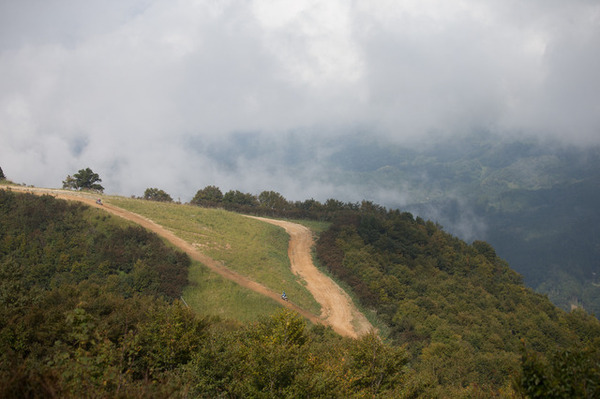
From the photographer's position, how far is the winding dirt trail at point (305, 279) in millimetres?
35500

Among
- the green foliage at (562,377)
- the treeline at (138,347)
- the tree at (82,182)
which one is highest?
the tree at (82,182)

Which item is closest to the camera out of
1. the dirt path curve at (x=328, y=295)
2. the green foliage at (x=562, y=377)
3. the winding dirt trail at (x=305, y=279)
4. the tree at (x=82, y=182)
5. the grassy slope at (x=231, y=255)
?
the green foliage at (x=562, y=377)

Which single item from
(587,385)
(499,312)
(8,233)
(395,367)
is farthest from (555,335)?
(8,233)

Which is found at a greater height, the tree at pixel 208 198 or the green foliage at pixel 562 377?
the tree at pixel 208 198

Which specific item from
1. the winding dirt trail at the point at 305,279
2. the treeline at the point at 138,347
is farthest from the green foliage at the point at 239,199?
the treeline at the point at 138,347

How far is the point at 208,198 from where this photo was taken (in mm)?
71188

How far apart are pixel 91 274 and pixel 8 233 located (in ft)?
30.2

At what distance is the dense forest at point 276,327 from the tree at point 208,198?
940 inches

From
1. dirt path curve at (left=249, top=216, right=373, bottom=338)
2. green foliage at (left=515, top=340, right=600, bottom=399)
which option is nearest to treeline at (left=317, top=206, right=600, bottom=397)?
dirt path curve at (left=249, top=216, right=373, bottom=338)

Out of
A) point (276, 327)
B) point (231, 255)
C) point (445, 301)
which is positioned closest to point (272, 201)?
point (231, 255)

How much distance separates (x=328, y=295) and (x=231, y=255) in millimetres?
12762

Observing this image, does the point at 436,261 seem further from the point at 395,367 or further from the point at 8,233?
the point at 8,233

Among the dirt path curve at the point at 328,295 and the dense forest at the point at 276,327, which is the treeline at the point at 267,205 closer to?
the dense forest at the point at 276,327

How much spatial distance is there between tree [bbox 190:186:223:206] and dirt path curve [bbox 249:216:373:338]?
2113 centimetres
